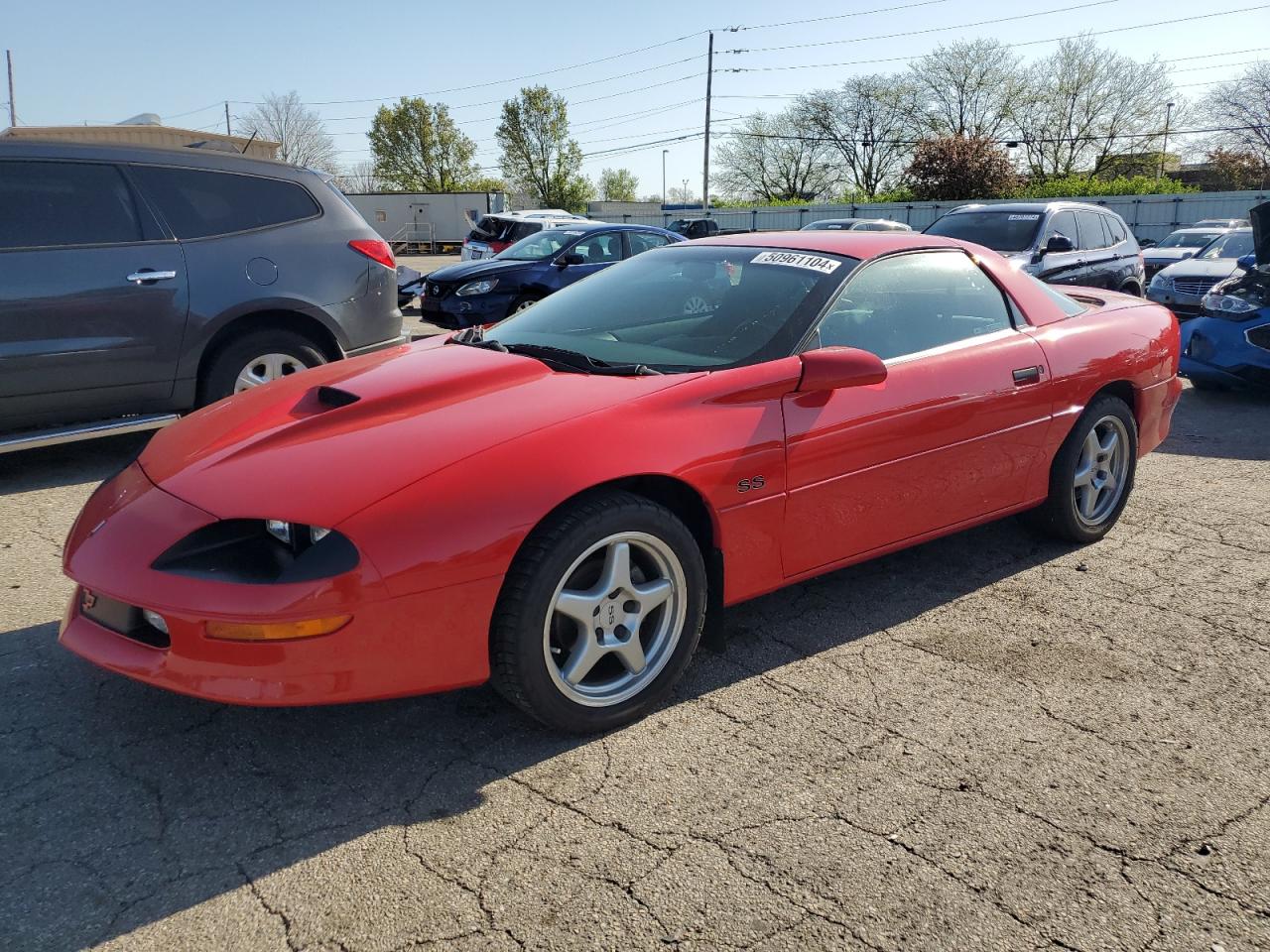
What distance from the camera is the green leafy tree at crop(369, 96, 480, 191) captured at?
64.3 metres

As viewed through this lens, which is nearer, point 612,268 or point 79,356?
point 612,268

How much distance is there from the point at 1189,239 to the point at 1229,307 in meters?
15.1

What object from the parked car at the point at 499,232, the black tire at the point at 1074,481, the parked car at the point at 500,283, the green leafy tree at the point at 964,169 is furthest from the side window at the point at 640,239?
the green leafy tree at the point at 964,169

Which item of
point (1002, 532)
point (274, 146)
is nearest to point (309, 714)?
point (1002, 532)

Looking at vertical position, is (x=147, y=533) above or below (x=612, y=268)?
below

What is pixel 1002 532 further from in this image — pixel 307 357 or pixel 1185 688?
pixel 307 357

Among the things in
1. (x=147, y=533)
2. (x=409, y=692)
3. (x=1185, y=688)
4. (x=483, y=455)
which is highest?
(x=483, y=455)

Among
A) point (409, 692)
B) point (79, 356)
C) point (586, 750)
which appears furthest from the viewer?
point (79, 356)

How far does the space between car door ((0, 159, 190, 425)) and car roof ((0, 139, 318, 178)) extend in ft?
0.18

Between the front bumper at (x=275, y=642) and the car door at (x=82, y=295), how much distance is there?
2.92m

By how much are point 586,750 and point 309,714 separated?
0.85 metres

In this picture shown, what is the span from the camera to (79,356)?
4953 millimetres

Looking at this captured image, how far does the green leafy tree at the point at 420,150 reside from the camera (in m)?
64.3

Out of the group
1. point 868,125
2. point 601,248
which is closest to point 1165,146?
point 868,125
